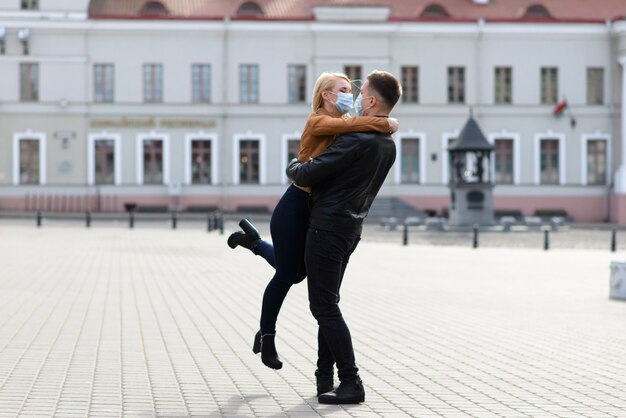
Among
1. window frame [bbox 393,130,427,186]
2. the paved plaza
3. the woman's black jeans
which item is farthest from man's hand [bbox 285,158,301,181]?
window frame [bbox 393,130,427,186]

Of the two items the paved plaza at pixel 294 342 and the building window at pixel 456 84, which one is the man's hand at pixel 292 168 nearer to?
the paved plaza at pixel 294 342

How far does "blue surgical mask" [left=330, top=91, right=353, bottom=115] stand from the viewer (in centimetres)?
752

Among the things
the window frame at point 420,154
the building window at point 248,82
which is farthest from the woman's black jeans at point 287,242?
the building window at point 248,82

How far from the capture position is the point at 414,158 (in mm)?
52531

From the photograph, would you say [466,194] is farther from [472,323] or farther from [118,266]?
[472,323]

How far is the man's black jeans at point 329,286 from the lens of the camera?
734cm

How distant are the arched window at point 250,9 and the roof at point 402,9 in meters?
0.06

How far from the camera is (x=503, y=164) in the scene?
52750mm

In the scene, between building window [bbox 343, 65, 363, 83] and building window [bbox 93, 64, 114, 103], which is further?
building window [bbox 343, 65, 363, 83]

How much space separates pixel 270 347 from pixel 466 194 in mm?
31743

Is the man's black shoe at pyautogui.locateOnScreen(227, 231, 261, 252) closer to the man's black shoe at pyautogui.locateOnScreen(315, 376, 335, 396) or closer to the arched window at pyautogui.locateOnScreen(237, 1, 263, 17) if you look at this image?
the man's black shoe at pyautogui.locateOnScreen(315, 376, 335, 396)

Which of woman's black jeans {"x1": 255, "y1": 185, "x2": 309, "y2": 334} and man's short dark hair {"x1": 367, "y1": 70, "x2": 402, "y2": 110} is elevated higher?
man's short dark hair {"x1": 367, "y1": 70, "x2": 402, "y2": 110}

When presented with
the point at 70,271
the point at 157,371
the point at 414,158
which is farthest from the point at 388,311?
the point at 414,158

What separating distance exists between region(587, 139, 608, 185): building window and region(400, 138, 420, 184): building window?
7.71 metres
